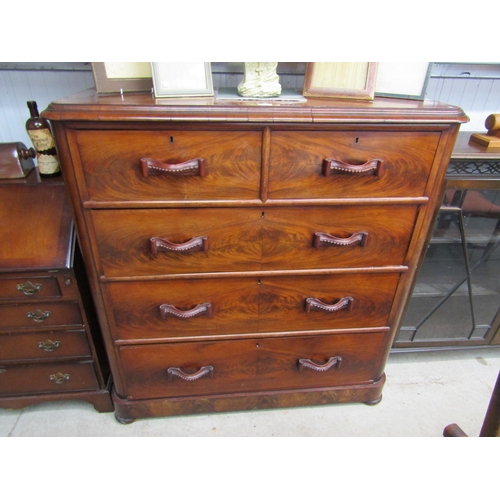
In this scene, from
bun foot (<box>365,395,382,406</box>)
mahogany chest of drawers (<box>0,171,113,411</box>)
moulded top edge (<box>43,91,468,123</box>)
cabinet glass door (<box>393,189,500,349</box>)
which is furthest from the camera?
bun foot (<box>365,395,382,406</box>)

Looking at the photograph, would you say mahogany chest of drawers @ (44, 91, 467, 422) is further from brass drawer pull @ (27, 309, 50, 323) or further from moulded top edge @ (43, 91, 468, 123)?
brass drawer pull @ (27, 309, 50, 323)

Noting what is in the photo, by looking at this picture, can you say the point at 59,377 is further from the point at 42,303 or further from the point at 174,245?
the point at 174,245

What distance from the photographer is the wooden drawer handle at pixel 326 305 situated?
1072 mm

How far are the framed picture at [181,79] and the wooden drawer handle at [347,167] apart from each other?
1.27 feet

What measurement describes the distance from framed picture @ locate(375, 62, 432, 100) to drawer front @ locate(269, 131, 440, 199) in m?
0.20

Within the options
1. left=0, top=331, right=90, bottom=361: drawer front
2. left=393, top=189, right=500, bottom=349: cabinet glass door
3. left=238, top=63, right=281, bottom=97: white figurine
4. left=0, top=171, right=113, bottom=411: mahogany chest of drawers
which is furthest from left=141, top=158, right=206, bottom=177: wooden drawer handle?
left=393, top=189, right=500, bottom=349: cabinet glass door

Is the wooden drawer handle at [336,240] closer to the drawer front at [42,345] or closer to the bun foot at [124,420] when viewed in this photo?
the drawer front at [42,345]

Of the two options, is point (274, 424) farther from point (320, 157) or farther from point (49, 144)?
point (49, 144)

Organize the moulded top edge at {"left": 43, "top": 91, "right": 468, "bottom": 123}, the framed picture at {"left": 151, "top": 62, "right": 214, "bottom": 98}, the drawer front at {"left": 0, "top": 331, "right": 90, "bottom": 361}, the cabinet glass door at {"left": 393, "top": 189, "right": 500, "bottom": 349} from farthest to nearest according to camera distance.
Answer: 1. the cabinet glass door at {"left": 393, "top": 189, "right": 500, "bottom": 349}
2. the drawer front at {"left": 0, "top": 331, "right": 90, "bottom": 361}
3. the framed picture at {"left": 151, "top": 62, "right": 214, "bottom": 98}
4. the moulded top edge at {"left": 43, "top": 91, "right": 468, "bottom": 123}

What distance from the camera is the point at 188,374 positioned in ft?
3.84

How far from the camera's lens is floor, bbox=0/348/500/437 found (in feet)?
4.07

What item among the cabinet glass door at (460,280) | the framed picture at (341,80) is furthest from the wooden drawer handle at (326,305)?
the framed picture at (341,80)

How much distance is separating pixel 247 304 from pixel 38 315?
0.68 metres

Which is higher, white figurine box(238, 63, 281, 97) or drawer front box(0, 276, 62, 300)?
white figurine box(238, 63, 281, 97)
